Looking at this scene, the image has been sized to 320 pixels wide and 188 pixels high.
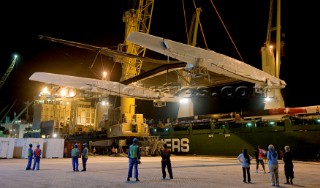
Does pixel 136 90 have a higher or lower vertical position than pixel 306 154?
higher

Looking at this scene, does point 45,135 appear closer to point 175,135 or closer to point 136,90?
point 175,135

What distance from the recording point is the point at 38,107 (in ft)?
167

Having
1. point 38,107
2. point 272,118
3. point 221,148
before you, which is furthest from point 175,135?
point 38,107

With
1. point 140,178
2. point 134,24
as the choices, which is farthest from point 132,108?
point 140,178

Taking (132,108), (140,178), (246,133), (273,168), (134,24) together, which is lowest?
(140,178)

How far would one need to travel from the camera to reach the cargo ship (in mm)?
31594

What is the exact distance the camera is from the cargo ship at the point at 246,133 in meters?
31.6

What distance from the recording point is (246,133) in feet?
117

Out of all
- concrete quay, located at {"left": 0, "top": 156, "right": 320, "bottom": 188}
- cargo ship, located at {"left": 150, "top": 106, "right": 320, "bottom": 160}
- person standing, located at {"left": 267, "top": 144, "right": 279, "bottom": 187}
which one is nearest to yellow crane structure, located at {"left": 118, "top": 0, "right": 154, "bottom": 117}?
cargo ship, located at {"left": 150, "top": 106, "right": 320, "bottom": 160}

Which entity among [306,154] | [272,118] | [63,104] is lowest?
[306,154]

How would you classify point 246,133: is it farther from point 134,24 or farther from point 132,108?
point 134,24

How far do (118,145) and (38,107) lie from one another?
19.3m

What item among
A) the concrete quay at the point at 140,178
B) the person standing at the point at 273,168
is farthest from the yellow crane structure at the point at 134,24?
the person standing at the point at 273,168

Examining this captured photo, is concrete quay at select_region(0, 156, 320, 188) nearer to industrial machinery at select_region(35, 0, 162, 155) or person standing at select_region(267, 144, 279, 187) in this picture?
person standing at select_region(267, 144, 279, 187)
